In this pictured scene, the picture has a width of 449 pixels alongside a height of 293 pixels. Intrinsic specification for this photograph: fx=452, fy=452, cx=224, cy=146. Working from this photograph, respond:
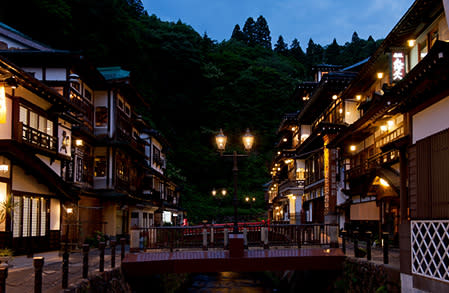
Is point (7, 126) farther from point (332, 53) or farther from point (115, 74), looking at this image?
point (332, 53)

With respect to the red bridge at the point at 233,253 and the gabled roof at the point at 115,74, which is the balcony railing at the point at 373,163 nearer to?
the red bridge at the point at 233,253

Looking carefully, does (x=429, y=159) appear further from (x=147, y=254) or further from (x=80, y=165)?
(x=80, y=165)

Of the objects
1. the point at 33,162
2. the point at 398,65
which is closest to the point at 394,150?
the point at 398,65

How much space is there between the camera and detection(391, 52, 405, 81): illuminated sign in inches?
774

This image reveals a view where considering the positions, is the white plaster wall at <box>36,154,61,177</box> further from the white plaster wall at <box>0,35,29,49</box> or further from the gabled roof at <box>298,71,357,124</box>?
the gabled roof at <box>298,71,357,124</box>

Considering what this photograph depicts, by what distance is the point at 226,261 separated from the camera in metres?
18.5

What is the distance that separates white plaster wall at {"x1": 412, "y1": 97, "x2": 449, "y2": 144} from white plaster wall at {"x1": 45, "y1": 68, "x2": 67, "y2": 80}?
2183 centimetres

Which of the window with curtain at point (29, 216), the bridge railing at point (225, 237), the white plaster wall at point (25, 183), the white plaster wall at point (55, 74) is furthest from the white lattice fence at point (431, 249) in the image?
the white plaster wall at point (55, 74)

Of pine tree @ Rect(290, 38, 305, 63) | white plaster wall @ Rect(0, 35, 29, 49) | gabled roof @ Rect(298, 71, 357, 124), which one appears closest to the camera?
white plaster wall @ Rect(0, 35, 29, 49)

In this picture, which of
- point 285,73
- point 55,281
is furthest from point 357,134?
point 285,73

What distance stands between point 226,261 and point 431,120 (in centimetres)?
1000

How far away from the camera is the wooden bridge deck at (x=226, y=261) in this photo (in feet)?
59.8

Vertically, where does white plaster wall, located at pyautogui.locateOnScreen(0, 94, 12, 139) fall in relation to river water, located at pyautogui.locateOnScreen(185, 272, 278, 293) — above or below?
above

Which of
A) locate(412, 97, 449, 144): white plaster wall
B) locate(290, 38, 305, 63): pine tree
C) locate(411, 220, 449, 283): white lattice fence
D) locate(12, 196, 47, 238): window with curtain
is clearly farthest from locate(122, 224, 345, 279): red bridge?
locate(290, 38, 305, 63): pine tree
